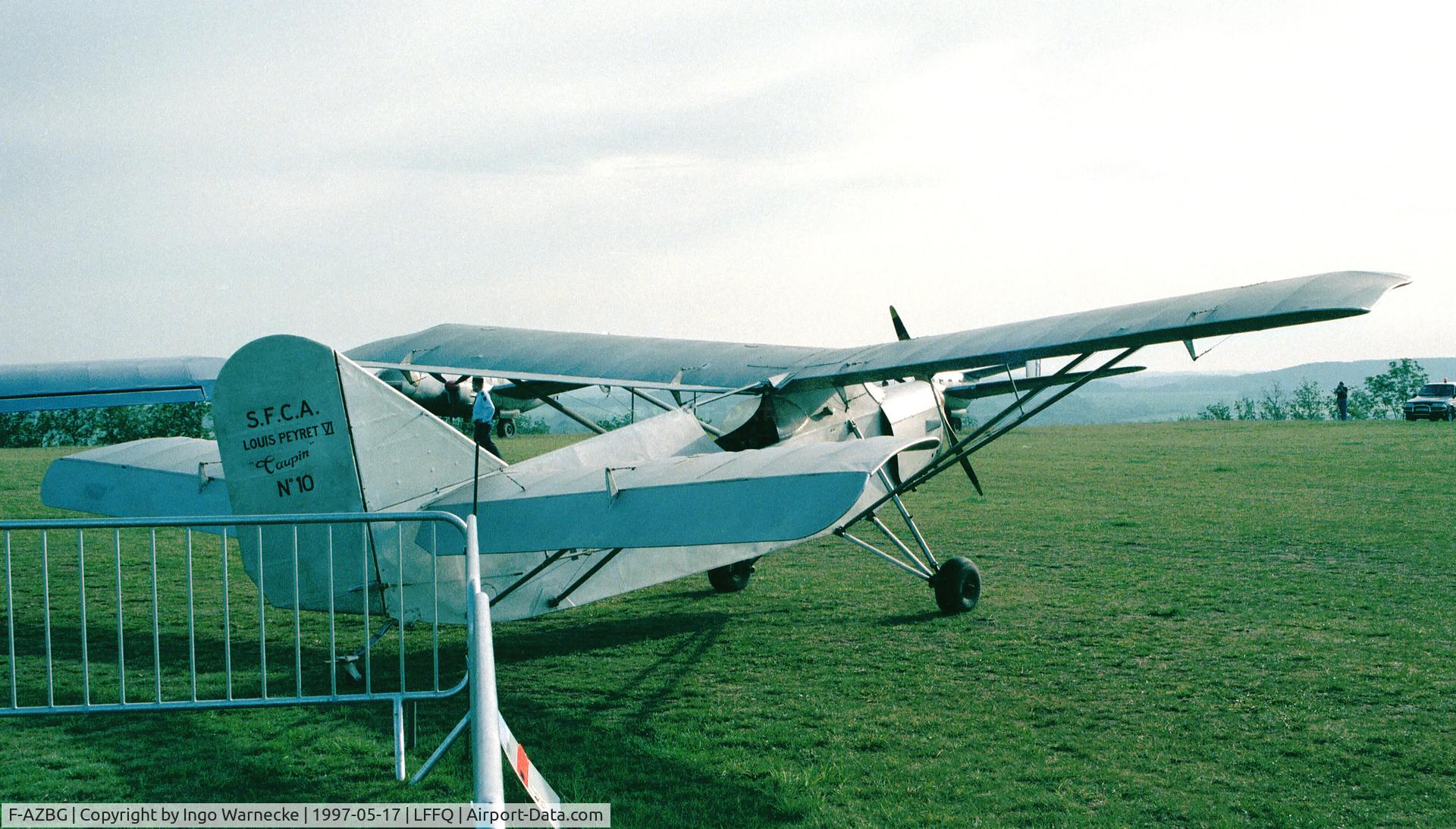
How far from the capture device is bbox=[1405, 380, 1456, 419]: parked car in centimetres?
3803

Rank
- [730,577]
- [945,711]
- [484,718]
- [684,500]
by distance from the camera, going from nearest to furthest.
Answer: [484,718]
[684,500]
[945,711]
[730,577]

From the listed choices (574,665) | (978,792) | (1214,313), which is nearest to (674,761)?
(978,792)

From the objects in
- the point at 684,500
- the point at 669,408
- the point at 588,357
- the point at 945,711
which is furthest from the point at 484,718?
the point at 588,357

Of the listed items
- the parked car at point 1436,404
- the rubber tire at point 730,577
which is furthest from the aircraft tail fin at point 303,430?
the parked car at point 1436,404

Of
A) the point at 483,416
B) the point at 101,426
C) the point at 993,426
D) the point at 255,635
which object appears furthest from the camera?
the point at 101,426

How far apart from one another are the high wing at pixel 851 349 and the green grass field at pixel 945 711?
6.54 ft

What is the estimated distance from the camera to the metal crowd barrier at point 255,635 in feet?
14.6

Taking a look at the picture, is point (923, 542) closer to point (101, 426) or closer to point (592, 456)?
point (592, 456)

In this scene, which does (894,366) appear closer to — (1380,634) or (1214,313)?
(1214,313)

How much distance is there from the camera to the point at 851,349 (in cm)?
918

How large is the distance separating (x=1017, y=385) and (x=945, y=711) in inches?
134

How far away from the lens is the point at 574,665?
22.8ft

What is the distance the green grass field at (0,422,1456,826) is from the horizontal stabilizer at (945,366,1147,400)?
1757 mm

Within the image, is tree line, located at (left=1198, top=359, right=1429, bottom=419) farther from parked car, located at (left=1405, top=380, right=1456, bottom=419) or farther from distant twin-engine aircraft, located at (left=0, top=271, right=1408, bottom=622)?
distant twin-engine aircraft, located at (left=0, top=271, right=1408, bottom=622)
